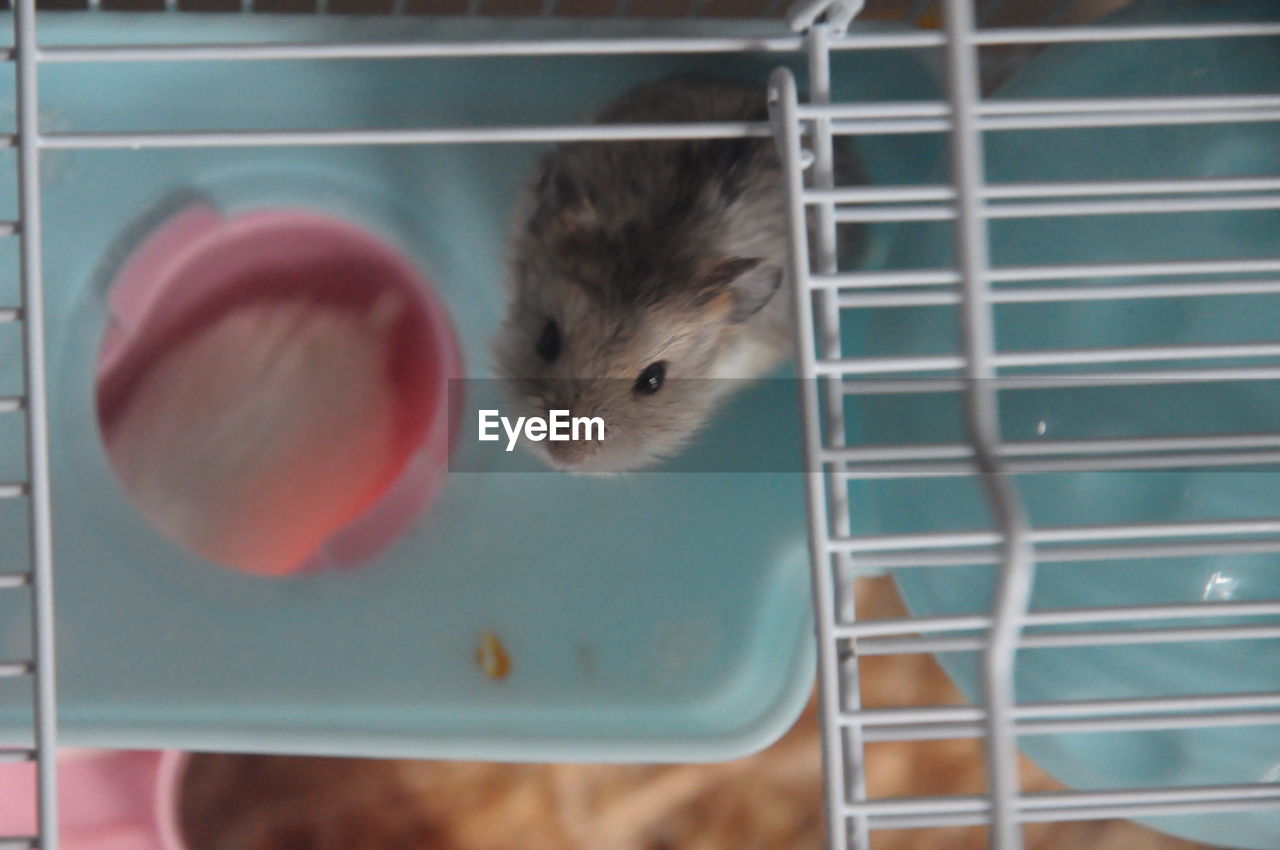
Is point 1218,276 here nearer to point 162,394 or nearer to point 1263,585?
point 1263,585

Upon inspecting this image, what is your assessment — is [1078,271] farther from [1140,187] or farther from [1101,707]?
[1101,707]

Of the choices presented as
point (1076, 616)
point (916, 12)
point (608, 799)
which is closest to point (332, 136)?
point (1076, 616)

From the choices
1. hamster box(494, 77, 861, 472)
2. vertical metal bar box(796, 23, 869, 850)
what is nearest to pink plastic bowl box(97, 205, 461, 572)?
hamster box(494, 77, 861, 472)

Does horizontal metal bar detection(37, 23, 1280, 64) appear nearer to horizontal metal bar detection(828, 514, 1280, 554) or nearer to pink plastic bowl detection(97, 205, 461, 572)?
horizontal metal bar detection(828, 514, 1280, 554)

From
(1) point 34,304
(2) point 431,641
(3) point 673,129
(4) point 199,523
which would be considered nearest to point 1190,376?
(3) point 673,129

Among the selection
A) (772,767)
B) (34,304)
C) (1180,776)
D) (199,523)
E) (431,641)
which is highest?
(34,304)

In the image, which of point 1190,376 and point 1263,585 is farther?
point 1263,585

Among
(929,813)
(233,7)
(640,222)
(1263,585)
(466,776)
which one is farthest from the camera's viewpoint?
(466,776)
